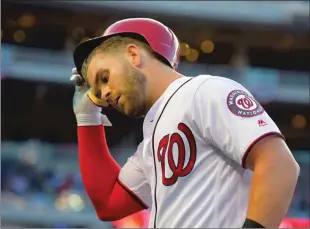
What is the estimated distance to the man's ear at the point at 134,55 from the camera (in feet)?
6.07

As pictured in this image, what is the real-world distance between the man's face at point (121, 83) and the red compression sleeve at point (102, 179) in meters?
0.40

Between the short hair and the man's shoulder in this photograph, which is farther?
the short hair

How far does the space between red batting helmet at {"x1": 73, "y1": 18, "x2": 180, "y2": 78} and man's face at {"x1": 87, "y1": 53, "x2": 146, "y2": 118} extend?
2.3 inches

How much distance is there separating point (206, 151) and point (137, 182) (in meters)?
0.53

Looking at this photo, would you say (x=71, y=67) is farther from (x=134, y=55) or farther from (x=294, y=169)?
(x=294, y=169)

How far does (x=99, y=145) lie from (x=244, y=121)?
775 millimetres

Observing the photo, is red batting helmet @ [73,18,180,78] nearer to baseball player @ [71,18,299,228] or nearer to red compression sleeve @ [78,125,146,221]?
baseball player @ [71,18,299,228]

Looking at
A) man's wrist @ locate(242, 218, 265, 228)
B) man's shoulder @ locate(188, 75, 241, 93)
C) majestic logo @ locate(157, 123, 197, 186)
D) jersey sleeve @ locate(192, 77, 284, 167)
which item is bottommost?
man's wrist @ locate(242, 218, 265, 228)

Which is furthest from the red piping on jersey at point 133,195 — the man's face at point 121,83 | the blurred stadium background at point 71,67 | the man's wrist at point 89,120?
the blurred stadium background at point 71,67

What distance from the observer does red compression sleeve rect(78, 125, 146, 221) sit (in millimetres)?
2209

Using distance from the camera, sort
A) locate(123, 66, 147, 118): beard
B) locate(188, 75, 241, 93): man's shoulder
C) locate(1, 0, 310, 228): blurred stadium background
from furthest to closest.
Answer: locate(1, 0, 310, 228): blurred stadium background
locate(123, 66, 147, 118): beard
locate(188, 75, 241, 93): man's shoulder

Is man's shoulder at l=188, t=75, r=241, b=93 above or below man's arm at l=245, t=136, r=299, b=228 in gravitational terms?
above

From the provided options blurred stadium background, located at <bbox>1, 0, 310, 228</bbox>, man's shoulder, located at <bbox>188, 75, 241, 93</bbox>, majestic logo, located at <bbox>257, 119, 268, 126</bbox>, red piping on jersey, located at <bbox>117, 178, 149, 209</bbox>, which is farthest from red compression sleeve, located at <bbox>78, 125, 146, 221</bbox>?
blurred stadium background, located at <bbox>1, 0, 310, 228</bbox>

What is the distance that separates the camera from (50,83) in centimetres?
1602
